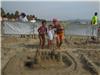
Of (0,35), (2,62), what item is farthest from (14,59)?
(0,35)

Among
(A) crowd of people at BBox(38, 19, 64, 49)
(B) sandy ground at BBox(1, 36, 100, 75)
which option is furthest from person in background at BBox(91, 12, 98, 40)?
(A) crowd of people at BBox(38, 19, 64, 49)

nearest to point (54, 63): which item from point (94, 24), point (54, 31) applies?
point (54, 31)

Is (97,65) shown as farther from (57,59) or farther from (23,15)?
(23,15)

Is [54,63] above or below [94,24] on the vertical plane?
→ below

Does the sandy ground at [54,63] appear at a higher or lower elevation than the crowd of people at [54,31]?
lower

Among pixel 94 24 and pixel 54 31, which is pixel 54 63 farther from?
pixel 94 24

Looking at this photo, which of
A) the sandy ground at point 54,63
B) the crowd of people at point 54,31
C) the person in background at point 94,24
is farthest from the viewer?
the person in background at point 94,24

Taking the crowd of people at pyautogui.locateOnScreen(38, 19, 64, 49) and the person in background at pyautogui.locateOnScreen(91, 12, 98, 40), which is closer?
the crowd of people at pyautogui.locateOnScreen(38, 19, 64, 49)

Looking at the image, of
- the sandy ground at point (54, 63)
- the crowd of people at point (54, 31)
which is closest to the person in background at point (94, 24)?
the sandy ground at point (54, 63)

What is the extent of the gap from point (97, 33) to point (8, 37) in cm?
701

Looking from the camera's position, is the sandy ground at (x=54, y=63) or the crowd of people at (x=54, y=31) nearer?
the sandy ground at (x=54, y=63)

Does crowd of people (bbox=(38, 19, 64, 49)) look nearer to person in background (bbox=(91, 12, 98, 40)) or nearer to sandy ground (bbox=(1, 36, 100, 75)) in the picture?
sandy ground (bbox=(1, 36, 100, 75))

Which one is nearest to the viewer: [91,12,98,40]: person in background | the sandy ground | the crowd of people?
the sandy ground

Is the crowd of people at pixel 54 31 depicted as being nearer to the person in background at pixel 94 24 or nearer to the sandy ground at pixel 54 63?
the sandy ground at pixel 54 63
